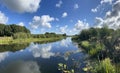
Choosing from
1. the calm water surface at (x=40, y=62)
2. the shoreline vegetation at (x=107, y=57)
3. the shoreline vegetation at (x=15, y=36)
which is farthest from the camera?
the shoreline vegetation at (x=15, y=36)

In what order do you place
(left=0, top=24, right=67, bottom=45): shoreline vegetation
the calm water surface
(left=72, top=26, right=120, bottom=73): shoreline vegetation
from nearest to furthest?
1. (left=72, top=26, right=120, bottom=73): shoreline vegetation
2. the calm water surface
3. (left=0, top=24, right=67, bottom=45): shoreline vegetation

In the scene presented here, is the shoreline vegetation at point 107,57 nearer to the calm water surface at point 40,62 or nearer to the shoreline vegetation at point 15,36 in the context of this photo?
the calm water surface at point 40,62

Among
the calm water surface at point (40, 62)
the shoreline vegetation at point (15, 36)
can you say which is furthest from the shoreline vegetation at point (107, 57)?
the shoreline vegetation at point (15, 36)

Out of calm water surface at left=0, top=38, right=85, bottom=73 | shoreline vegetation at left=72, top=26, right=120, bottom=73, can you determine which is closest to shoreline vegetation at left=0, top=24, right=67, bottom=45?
calm water surface at left=0, top=38, right=85, bottom=73

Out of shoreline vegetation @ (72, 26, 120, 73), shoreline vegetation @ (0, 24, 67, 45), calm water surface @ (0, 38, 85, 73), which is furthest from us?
shoreline vegetation @ (0, 24, 67, 45)

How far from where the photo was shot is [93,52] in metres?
21.5

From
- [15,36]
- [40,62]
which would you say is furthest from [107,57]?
[15,36]

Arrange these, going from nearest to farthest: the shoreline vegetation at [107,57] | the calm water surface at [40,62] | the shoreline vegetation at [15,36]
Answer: the shoreline vegetation at [107,57] < the calm water surface at [40,62] < the shoreline vegetation at [15,36]

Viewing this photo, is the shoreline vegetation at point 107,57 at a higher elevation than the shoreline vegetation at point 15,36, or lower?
lower

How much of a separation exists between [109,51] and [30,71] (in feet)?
25.3

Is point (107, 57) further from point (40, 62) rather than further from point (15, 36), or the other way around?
point (15, 36)

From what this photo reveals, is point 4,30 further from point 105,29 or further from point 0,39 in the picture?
point 105,29

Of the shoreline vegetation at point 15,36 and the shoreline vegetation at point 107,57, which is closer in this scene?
the shoreline vegetation at point 107,57

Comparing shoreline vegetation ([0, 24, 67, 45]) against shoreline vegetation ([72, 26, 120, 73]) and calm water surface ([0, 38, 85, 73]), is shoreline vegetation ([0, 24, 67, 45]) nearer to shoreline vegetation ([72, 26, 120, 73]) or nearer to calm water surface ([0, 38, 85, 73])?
calm water surface ([0, 38, 85, 73])
